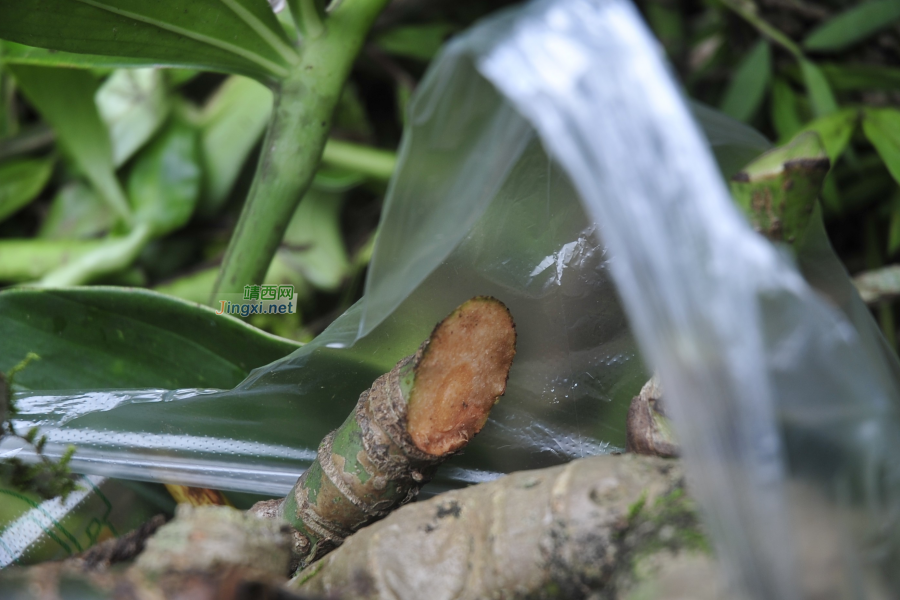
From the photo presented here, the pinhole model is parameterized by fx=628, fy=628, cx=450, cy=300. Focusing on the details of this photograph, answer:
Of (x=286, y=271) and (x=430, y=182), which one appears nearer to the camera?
(x=430, y=182)

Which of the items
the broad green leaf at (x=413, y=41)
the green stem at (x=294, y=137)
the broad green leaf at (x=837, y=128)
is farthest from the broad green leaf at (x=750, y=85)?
the green stem at (x=294, y=137)

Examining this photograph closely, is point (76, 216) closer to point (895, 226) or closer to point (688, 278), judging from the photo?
point (688, 278)

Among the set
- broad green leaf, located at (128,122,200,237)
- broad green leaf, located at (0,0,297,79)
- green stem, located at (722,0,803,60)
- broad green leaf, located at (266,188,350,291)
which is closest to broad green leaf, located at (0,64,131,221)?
broad green leaf, located at (128,122,200,237)

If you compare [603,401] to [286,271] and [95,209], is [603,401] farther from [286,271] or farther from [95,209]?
[95,209]

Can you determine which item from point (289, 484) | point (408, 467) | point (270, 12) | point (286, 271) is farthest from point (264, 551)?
point (286, 271)

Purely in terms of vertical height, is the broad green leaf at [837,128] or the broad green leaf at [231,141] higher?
the broad green leaf at [231,141]

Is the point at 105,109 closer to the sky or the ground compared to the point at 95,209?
closer to the sky

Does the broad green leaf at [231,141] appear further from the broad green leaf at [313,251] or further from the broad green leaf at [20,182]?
the broad green leaf at [20,182]
